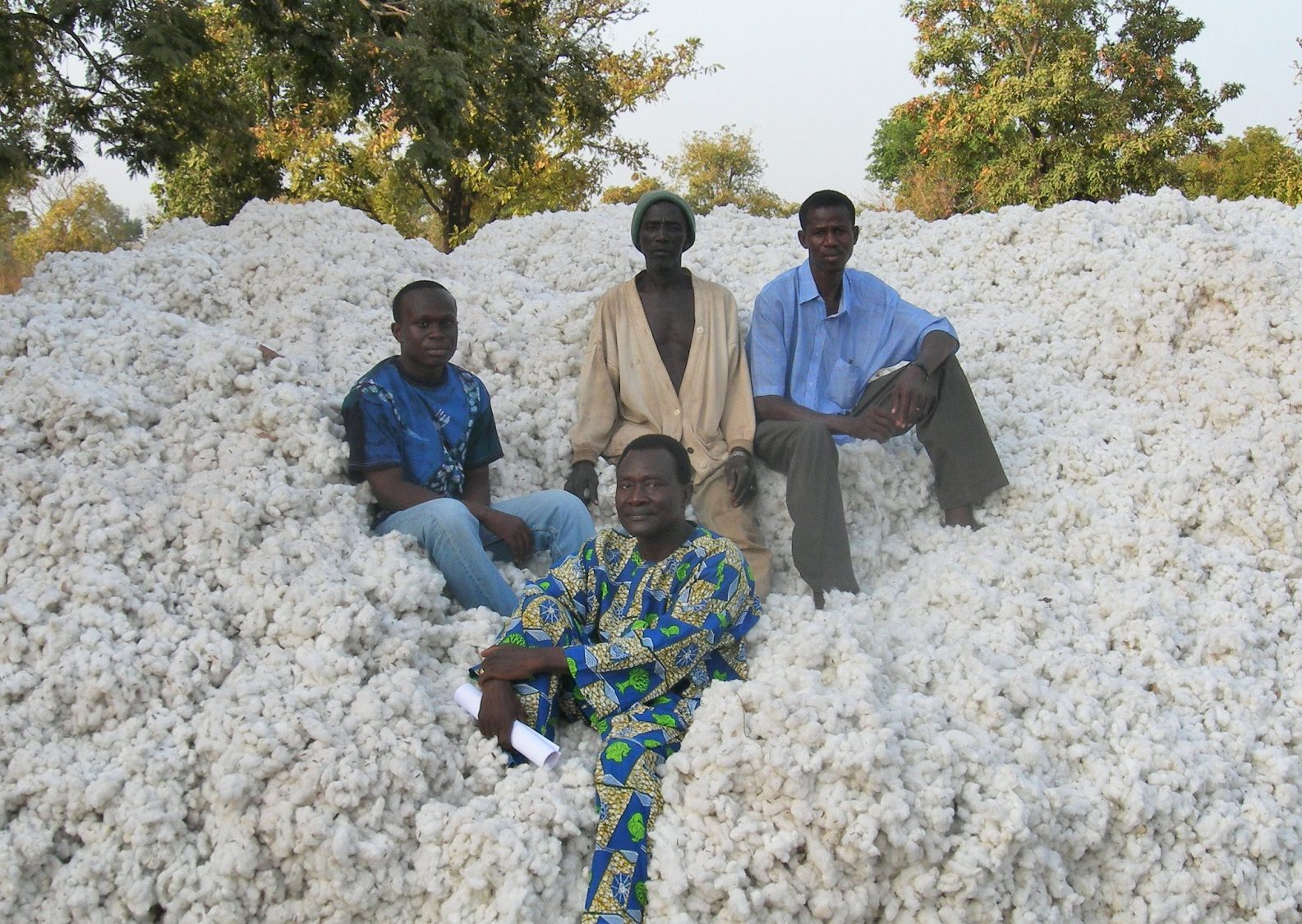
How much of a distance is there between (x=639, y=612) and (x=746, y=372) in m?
1.23

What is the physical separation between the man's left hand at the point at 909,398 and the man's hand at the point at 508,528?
121 cm

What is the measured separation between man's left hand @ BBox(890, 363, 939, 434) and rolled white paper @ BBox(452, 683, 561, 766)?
1.54 metres

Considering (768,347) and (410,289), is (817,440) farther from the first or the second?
(410,289)

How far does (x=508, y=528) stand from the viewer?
2900mm

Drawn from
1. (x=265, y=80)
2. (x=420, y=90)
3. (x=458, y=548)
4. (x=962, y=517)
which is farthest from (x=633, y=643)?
(x=265, y=80)

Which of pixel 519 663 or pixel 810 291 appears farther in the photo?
pixel 810 291

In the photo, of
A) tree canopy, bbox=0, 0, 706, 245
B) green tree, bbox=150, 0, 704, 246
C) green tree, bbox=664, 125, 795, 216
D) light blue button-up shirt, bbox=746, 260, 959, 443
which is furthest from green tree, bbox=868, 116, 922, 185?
light blue button-up shirt, bbox=746, 260, 959, 443

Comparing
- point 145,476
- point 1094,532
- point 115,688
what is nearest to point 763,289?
point 1094,532

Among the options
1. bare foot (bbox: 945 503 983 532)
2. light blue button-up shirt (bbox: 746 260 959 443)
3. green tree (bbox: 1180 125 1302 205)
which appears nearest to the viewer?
bare foot (bbox: 945 503 983 532)

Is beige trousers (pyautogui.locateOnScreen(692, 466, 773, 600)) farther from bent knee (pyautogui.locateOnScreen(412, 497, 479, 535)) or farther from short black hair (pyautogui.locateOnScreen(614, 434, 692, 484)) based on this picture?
bent knee (pyautogui.locateOnScreen(412, 497, 479, 535))

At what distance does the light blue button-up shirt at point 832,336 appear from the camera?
352 cm

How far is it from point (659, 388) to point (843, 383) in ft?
2.11

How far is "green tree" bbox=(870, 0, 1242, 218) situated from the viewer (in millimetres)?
16281

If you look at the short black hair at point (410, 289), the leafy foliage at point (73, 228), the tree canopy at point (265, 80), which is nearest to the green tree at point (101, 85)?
the tree canopy at point (265, 80)
